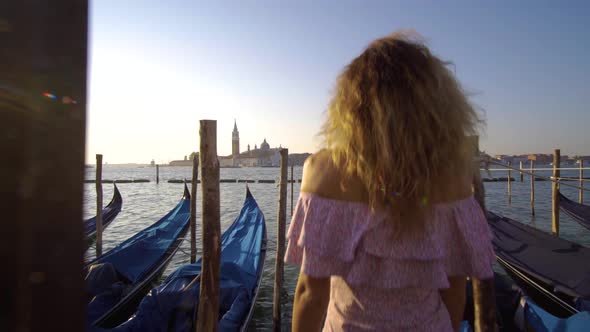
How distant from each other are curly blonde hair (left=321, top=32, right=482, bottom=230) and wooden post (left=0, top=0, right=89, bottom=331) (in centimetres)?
50

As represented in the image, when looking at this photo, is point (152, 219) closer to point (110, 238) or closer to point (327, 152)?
point (110, 238)

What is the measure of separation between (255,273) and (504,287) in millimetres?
3188

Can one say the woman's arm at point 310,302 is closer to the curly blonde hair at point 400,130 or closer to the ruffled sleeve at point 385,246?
the ruffled sleeve at point 385,246

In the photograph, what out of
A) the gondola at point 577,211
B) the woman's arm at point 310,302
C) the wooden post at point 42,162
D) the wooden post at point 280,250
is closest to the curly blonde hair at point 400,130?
the woman's arm at point 310,302

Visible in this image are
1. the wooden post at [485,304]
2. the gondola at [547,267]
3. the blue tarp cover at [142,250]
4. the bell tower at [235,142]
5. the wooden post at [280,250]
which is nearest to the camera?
the wooden post at [485,304]

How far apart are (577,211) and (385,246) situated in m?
9.04

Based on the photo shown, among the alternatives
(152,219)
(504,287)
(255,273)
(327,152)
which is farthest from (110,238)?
(327,152)

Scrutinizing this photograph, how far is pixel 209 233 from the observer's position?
312 cm

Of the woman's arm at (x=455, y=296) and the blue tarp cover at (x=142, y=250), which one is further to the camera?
the blue tarp cover at (x=142, y=250)

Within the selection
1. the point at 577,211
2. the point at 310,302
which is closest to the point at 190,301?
the point at 310,302

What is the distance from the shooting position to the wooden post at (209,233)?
2910mm

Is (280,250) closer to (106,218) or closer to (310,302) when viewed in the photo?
(310,302)

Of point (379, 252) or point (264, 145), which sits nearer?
point (379, 252)

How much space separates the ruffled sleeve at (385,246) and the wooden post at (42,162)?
455mm
